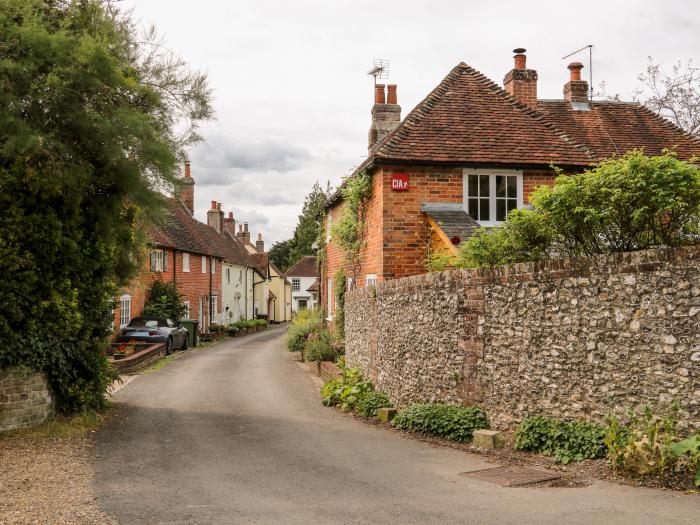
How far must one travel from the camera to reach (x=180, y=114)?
12.0m

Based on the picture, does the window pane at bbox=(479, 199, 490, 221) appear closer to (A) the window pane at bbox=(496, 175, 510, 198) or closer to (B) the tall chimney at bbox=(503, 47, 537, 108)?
(A) the window pane at bbox=(496, 175, 510, 198)

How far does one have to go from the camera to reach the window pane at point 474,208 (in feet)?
55.0

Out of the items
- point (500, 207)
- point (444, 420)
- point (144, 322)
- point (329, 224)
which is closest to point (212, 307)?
point (144, 322)

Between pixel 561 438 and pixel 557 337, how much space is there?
122 centimetres

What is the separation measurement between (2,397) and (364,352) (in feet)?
24.2

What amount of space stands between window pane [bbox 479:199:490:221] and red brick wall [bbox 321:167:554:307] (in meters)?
0.55

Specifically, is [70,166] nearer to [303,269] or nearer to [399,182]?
[399,182]

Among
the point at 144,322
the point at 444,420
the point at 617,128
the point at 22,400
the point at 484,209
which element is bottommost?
the point at 444,420

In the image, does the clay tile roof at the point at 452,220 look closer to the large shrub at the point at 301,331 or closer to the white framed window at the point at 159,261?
the large shrub at the point at 301,331

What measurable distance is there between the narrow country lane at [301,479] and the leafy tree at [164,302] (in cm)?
1866

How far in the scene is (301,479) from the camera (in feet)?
24.9

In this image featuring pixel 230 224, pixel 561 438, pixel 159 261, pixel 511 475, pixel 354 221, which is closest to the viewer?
pixel 511 475

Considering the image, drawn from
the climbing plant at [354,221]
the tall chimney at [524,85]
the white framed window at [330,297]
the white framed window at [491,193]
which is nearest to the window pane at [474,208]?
the white framed window at [491,193]

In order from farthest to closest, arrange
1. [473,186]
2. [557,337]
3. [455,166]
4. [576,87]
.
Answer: [576,87]
[473,186]
[455,166]
[557,337]
